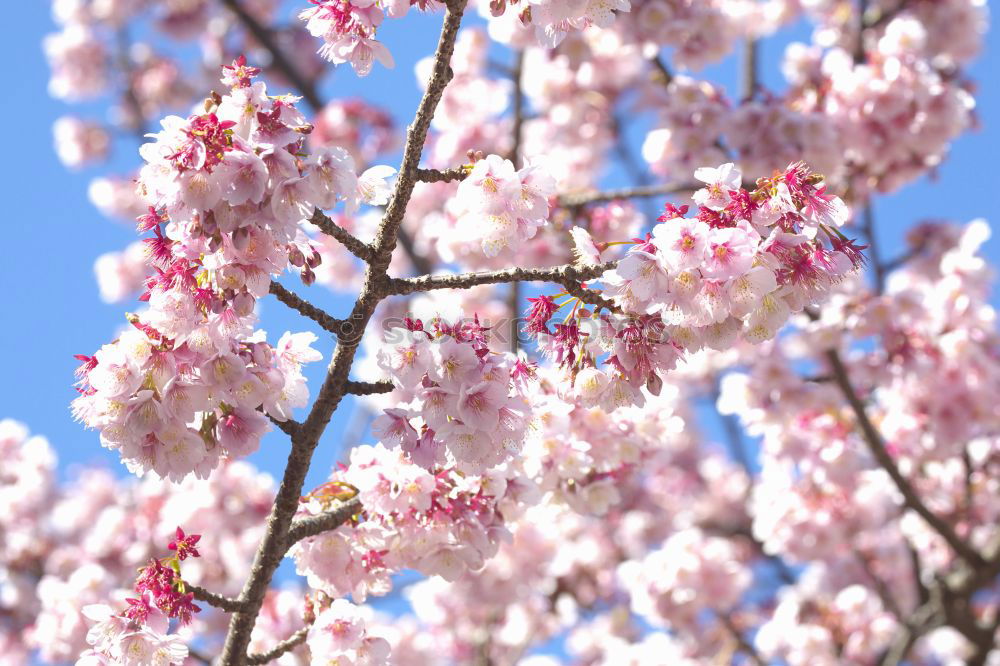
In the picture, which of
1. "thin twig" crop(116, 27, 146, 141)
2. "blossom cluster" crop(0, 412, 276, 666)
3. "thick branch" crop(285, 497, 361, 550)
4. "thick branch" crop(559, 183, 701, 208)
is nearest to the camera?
"thick branch" crop(285, 497, 361, 550)

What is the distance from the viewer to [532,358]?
2.66 m

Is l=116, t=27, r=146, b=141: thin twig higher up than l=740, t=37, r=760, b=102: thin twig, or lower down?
higher up

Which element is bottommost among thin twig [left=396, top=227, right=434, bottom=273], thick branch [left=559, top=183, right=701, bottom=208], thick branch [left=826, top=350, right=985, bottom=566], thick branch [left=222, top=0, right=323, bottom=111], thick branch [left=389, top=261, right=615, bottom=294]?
thick branch [left=389, top=261, right=615, bottom=294]

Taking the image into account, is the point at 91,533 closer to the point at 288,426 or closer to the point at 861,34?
the point at 288,426

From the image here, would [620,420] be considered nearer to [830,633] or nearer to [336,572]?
[336,572]

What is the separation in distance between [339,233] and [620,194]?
2516mm

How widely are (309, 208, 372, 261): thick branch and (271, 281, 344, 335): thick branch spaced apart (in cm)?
18

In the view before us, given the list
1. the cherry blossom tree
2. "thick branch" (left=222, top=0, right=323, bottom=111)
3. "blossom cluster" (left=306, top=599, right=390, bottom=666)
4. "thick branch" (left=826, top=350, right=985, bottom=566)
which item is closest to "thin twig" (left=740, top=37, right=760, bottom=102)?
the cherry blossom tree

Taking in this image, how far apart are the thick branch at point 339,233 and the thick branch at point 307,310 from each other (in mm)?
175

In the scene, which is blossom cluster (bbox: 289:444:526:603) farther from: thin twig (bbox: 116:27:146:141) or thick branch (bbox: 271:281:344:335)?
thin twig (bbox: 116:27:146:141)

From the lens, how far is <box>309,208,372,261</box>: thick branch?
2199mm

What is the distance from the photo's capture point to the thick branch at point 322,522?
8.38ft

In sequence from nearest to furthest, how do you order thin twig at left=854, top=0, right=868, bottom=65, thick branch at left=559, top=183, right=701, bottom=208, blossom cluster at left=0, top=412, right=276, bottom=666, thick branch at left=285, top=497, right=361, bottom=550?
1. thick branch at left=285, top=497, right=361, bottom=550
2. thick branch at left=559, top=183, right=701, bottom=208
3. thin twig at left=854, top=0, right=868, bottom=65
4. blossom cluster at left=0, top=412, right=276, bottom=666

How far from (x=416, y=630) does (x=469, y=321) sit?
6353mm
